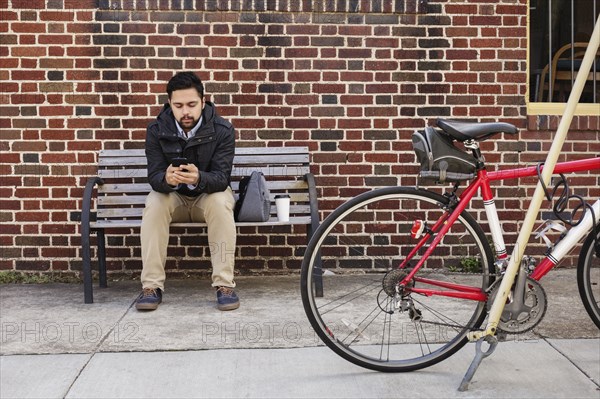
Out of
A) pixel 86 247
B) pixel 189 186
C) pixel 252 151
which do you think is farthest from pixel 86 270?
pixel 252 151

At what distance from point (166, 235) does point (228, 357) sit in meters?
1.28

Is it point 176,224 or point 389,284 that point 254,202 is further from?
point 389,284

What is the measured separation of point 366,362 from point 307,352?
407mm

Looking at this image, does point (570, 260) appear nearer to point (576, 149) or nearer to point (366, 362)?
point (576, 149)

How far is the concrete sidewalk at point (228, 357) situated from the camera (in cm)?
314

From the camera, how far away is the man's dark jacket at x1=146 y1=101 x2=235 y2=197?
4531mm

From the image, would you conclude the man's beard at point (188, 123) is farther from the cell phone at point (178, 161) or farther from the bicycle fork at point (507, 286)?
the bicycle fork at point (507, 286)

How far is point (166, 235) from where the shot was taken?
458cm

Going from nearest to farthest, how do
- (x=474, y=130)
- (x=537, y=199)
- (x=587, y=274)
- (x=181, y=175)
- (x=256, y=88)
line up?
(x=537, y=199) < (x=474, y=130) < (x=587, y=274) < (x=181, y=175) < (x=256, y=88)

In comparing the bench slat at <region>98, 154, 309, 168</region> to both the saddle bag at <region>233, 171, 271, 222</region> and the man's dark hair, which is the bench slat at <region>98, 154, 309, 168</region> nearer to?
the saddle bag at <region>233, 171, 271, 222</region>

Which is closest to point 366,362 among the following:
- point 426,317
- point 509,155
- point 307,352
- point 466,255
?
point 307,352

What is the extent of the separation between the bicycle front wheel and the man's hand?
0.97m

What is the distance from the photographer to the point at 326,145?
5.38 m

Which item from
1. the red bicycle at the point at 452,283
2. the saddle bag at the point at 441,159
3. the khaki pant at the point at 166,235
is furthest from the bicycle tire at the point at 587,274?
the khaki pant at the point at 166,235
